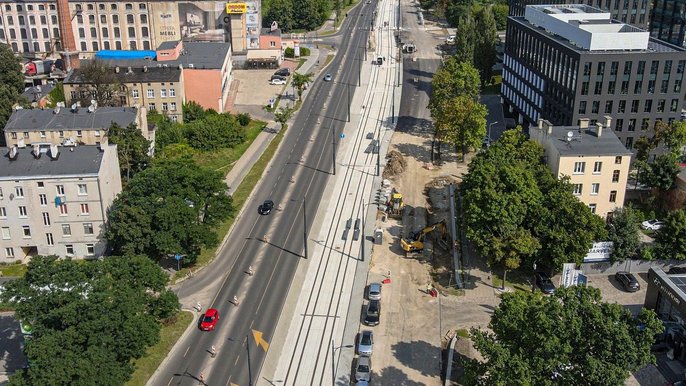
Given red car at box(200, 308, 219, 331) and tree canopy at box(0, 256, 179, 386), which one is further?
red car at box(200, 308, 219, 331)

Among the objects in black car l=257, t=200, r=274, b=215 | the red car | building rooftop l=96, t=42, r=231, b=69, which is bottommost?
the red car

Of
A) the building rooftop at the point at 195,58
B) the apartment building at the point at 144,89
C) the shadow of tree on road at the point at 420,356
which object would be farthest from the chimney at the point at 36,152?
the building rooftop at the point at 195,58

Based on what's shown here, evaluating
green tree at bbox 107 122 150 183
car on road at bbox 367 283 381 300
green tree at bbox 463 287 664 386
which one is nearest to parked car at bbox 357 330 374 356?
car on road at bbox 367 283 381 300

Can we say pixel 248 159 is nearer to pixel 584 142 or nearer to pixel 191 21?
pixel 584 142

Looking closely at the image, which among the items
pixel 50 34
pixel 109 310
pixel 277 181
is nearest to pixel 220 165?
pixel 277 181

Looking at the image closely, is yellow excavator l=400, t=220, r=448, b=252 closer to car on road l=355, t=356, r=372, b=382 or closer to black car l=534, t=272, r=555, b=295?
black car l=534, t=272, r=555, b=295

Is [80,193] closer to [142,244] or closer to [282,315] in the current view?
[142,244]
